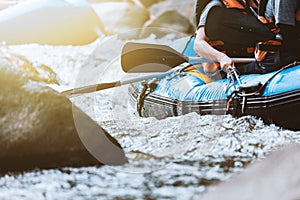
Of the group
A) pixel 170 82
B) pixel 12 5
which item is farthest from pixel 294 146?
pixel 12 5

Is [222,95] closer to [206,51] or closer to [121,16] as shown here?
[206,51]

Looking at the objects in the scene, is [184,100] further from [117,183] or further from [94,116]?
[117,183]

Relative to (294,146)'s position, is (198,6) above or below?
above

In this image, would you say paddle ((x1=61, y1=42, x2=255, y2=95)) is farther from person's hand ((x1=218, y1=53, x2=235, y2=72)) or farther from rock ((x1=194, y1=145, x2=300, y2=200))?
rock ((x1=194, y1=145, x2=300, y2=200))

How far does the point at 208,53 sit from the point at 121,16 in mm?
948

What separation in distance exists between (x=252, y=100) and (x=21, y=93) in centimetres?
49

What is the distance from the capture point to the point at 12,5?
1.26 m

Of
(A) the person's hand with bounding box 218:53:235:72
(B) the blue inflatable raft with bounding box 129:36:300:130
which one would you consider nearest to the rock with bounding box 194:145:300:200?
(B) the blue inflatable raft with bounding box 129:36:300:130

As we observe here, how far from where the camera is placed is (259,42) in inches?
42.8

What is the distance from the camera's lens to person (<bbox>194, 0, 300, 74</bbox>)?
105cm

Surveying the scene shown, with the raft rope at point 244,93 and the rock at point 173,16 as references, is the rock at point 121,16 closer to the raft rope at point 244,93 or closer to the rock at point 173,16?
the rock at point 173,16

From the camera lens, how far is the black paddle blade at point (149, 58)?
109cm

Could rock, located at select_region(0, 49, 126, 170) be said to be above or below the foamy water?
above

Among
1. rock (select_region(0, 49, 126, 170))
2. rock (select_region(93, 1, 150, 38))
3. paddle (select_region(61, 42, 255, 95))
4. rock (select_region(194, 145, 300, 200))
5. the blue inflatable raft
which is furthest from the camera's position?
rock (select_region(93, 1, 150, 38))
